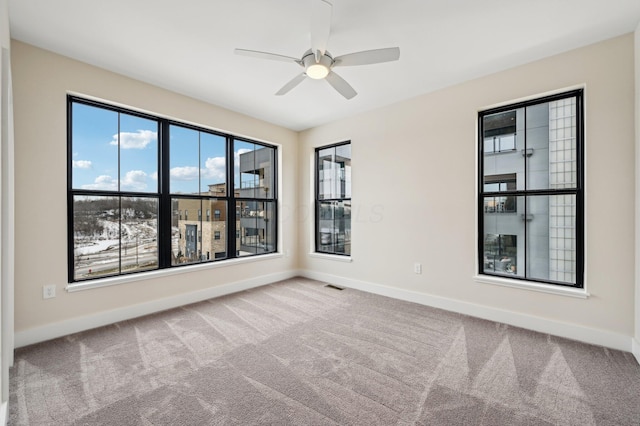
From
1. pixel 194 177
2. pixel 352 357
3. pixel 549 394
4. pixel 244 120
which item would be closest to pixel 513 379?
pixel 549 394

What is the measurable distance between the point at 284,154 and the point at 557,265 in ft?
13.6

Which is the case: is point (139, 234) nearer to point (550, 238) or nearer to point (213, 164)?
point (213, 164)

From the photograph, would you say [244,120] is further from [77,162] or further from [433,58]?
[433,58]

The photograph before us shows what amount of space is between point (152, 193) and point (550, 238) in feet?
15.6

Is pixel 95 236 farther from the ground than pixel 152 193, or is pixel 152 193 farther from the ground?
pixel 152 193

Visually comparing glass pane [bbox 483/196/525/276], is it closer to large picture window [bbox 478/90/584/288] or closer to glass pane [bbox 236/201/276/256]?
large picture window [bbox 478/90/584/288]

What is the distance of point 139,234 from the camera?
3.35 meters

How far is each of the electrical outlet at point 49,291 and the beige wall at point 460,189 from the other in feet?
11.0

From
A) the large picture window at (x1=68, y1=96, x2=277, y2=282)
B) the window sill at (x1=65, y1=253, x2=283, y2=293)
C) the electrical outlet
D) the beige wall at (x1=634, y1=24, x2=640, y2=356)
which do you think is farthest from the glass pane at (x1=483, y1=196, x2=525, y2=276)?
the electrical outlet

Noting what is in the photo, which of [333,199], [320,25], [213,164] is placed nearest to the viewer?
[320,25]

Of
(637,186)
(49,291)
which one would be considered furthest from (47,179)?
(637,186)

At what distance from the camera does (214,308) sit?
347 cm

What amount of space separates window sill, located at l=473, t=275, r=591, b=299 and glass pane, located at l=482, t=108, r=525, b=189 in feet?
3.59

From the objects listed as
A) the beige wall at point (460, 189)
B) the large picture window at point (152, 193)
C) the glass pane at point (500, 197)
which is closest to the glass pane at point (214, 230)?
the large picture window at point (152, 193)
